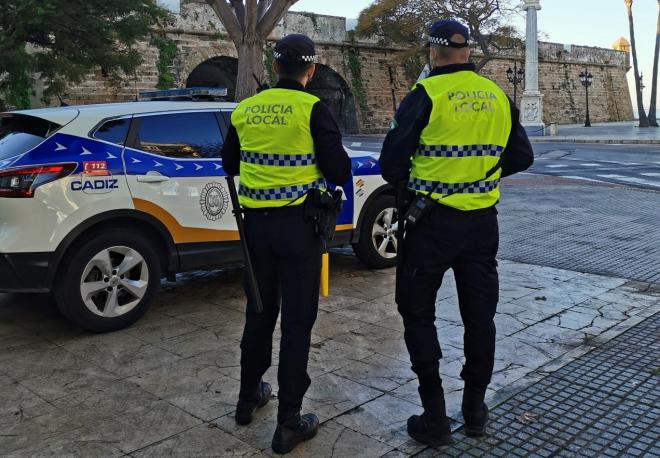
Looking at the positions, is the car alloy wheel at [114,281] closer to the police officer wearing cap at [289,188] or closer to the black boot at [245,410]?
the black boot at [245,410]

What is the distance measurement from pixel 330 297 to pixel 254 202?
2661 millimetres

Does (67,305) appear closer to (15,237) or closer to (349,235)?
(15,237)

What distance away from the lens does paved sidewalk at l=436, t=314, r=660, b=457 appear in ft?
10.1

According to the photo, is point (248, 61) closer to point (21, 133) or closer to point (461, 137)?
point (21, 133)

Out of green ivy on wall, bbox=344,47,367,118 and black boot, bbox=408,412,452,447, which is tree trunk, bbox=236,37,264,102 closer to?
black boot, bbox=408,412,452,447

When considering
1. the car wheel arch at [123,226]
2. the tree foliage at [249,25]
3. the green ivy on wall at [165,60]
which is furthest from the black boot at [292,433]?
the green ivy on wall at [165,60]

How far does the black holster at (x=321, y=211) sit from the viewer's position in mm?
3135

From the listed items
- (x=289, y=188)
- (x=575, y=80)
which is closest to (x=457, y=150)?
(x=289, y=188)

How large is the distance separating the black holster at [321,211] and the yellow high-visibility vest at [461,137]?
426 millimetres

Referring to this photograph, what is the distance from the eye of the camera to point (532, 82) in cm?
3447

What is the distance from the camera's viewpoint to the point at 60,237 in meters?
4.47

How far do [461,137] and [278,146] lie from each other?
844 millimetres

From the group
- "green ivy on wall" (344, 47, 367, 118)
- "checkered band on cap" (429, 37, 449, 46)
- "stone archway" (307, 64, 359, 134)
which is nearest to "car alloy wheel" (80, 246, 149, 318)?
"checkered band on cap" (429, 37, 449, 46)

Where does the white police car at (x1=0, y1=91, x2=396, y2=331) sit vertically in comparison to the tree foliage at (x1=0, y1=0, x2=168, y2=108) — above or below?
below
